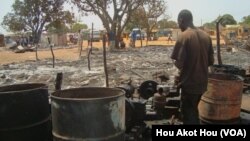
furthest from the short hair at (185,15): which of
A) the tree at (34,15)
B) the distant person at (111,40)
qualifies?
the tree at (34,15)

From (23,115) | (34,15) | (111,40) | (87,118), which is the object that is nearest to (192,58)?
(87,118)

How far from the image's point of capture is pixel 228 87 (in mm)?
6254

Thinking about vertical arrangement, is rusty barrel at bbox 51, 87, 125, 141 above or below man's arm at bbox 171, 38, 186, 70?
below

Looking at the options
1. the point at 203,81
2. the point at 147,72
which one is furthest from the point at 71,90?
the point at 147,72

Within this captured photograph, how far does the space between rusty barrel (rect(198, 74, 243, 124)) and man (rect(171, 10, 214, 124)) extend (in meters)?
0.57

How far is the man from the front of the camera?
5.64m

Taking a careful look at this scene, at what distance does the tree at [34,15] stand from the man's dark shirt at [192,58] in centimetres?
5123

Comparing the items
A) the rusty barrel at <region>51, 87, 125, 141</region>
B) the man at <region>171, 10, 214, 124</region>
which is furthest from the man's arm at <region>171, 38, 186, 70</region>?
the rusty barrel at <region>51, 87, 125, 141</region>

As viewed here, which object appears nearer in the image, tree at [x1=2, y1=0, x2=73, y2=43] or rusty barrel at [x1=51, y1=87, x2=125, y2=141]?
rusty barrel at [x1=51, y1=87, x2=125, y2=141]

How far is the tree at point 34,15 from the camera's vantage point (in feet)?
190

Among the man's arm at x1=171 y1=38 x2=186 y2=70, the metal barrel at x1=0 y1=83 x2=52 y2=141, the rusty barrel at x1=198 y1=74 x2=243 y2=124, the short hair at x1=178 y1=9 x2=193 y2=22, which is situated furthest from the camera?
the rusty barrel at x1=198 y1=74 x2=243 y2=124

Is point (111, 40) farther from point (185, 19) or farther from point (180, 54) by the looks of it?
point (180, 54)

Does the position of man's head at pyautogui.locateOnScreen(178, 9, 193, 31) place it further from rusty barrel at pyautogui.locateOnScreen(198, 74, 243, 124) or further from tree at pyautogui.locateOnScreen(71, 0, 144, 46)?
tree at pyautogui.locateOnScreen(71, 0, 144, 46)

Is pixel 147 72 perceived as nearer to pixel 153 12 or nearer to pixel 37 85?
pixel 37 85
